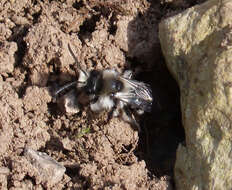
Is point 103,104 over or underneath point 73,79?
underneath

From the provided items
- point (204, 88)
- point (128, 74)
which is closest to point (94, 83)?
point (128, 74)

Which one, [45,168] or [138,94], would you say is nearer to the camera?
[45,168]

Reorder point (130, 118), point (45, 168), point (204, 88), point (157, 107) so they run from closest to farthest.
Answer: point (204, 88) < point (45, 168) < point (130, 118) < point (157, 107)

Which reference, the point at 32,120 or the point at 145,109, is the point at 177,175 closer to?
the point at 145,109

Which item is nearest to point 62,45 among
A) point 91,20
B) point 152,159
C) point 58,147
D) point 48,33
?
point 48,33

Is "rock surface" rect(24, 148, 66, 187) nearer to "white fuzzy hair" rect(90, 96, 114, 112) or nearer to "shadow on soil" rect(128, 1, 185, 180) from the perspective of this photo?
"white fuzzy hair" rect(90, 96, 114, 112)

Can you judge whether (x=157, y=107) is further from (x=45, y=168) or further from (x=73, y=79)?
(x=45, y=168)

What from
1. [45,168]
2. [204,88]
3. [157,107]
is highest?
[204,88]
